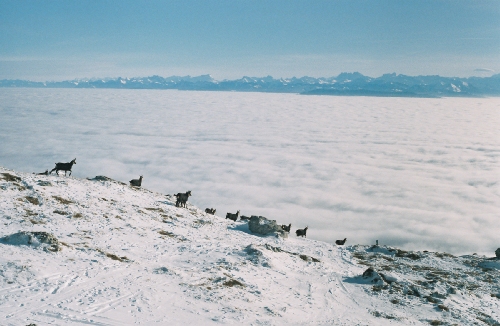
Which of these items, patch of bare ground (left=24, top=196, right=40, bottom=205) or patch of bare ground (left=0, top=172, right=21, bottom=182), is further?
→ patch of bare ground (left=0, top=172, right=21, bottom=182)

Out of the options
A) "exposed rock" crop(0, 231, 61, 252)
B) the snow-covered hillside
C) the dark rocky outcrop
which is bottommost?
the dark rocky outcrop

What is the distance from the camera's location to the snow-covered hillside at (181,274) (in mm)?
15875

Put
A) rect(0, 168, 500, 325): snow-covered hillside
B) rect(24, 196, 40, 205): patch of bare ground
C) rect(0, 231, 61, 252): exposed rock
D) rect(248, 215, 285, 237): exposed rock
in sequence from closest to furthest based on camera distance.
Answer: rect(0, 168, 500, 325): snow-covered hillside
rect(0, 231, 61, 252): exposed rock
rect(24, 196, 40, 205): patch of bare ground
rect(248, 215, 285, 237): exposed rock

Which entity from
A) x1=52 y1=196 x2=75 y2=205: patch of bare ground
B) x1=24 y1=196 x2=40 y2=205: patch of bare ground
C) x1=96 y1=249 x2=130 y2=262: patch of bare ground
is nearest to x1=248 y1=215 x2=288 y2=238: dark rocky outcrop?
x1=96 y1=249 x2=130 y2=262: patch of bare ground

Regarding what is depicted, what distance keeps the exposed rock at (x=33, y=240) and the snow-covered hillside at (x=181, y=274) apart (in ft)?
0.19

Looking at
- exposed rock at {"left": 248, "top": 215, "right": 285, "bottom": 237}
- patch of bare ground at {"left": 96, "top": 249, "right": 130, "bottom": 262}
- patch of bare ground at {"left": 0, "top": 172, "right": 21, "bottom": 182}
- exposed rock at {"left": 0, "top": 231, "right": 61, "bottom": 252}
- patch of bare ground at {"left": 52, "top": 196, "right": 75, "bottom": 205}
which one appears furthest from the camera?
exposed rock at {"left": 248, "top": 215, "right": 285, "bottom": 237}

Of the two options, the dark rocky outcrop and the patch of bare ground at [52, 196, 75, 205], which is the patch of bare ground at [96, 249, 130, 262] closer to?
the patch of bare ground at [52, 196, 75, 205]

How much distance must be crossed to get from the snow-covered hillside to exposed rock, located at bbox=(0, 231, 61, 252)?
59 mm

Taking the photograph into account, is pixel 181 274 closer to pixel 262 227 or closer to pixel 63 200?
pixel 63 200

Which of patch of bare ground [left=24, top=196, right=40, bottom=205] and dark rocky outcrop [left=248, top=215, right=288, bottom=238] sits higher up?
patch of bare ground [left=24, top=196, right=40, bottom=205]

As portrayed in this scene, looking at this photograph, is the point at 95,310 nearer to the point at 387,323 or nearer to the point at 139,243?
the point at 139,243

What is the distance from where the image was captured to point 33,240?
20047 millimetres

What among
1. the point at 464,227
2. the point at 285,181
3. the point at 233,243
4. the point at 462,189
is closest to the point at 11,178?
the point at 233,243

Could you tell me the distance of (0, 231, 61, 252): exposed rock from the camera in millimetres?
19859
